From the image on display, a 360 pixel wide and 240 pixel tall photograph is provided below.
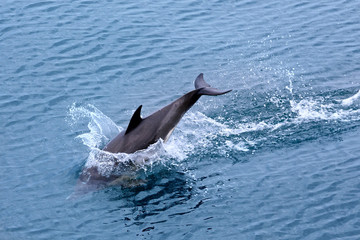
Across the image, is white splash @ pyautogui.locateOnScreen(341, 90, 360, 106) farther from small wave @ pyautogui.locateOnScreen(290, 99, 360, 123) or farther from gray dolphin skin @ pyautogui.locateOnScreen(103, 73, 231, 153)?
gray dolphin skin @ pyautogui.locateOnScreen(103, 73, 231, 153)

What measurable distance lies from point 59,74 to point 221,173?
27.9ft

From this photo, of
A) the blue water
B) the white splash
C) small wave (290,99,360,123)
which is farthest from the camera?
the white splash

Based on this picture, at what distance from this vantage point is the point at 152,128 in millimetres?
17406

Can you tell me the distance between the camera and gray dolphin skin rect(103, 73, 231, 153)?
17234mm

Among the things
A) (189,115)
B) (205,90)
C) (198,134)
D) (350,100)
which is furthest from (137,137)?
(350,100)

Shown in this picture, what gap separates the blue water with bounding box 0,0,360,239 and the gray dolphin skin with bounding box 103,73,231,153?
38cm

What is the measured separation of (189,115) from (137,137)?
10.0 ft

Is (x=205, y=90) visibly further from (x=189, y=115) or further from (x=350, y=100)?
(x=350, y=100)

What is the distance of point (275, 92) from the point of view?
2120cm

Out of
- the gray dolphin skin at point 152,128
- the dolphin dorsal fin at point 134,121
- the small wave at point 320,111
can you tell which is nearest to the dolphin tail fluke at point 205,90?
the gray dolphin skin at point 152,128

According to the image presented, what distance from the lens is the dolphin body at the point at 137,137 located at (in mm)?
17073

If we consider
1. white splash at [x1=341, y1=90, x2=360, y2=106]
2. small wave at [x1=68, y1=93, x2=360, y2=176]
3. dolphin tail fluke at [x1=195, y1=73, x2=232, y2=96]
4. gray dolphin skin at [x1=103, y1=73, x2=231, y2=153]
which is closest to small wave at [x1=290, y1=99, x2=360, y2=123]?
small wave at [x1=68, y1=93, x2=360, y2=176]

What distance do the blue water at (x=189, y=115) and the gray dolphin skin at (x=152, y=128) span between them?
0.38 meters

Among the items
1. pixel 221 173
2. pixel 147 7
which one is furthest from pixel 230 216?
pixel 147 7
